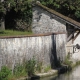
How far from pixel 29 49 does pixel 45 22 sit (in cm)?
1030

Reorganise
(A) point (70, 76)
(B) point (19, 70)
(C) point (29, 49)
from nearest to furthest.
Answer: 1. (B) point (19, 70)
2. (C) point (29, 49)
3. (A) point (70, 76)

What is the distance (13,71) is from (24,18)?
13.3 meters

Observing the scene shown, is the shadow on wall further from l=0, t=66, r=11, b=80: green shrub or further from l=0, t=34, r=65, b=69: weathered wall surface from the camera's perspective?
l=0, t=66, r=11, b=80: green shrub

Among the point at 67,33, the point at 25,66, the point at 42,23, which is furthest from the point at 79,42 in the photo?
the point at 25,66

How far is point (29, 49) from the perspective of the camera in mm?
19766

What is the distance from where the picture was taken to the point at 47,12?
29531 mm

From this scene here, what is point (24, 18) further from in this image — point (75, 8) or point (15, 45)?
point (15, 45)

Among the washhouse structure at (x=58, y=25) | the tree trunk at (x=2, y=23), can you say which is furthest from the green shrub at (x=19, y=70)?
the tree trunk at (x=2, y=23)

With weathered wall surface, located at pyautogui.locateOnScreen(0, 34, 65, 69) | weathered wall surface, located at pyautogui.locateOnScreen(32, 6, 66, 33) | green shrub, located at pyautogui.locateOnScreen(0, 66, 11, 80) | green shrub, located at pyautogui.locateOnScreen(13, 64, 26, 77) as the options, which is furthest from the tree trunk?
green shrub, located at pyautogui.locateOnScreen(0, 66, 11, 80)

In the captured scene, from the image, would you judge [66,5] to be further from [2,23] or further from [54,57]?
[54,57]

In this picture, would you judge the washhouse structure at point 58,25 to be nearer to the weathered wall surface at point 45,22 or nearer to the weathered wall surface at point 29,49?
the weathered wall surface at point 45,22

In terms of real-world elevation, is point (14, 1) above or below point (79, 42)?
above

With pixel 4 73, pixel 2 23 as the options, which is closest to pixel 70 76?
pixel 4 73

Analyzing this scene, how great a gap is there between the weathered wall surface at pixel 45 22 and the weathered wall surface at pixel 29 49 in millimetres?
4162
